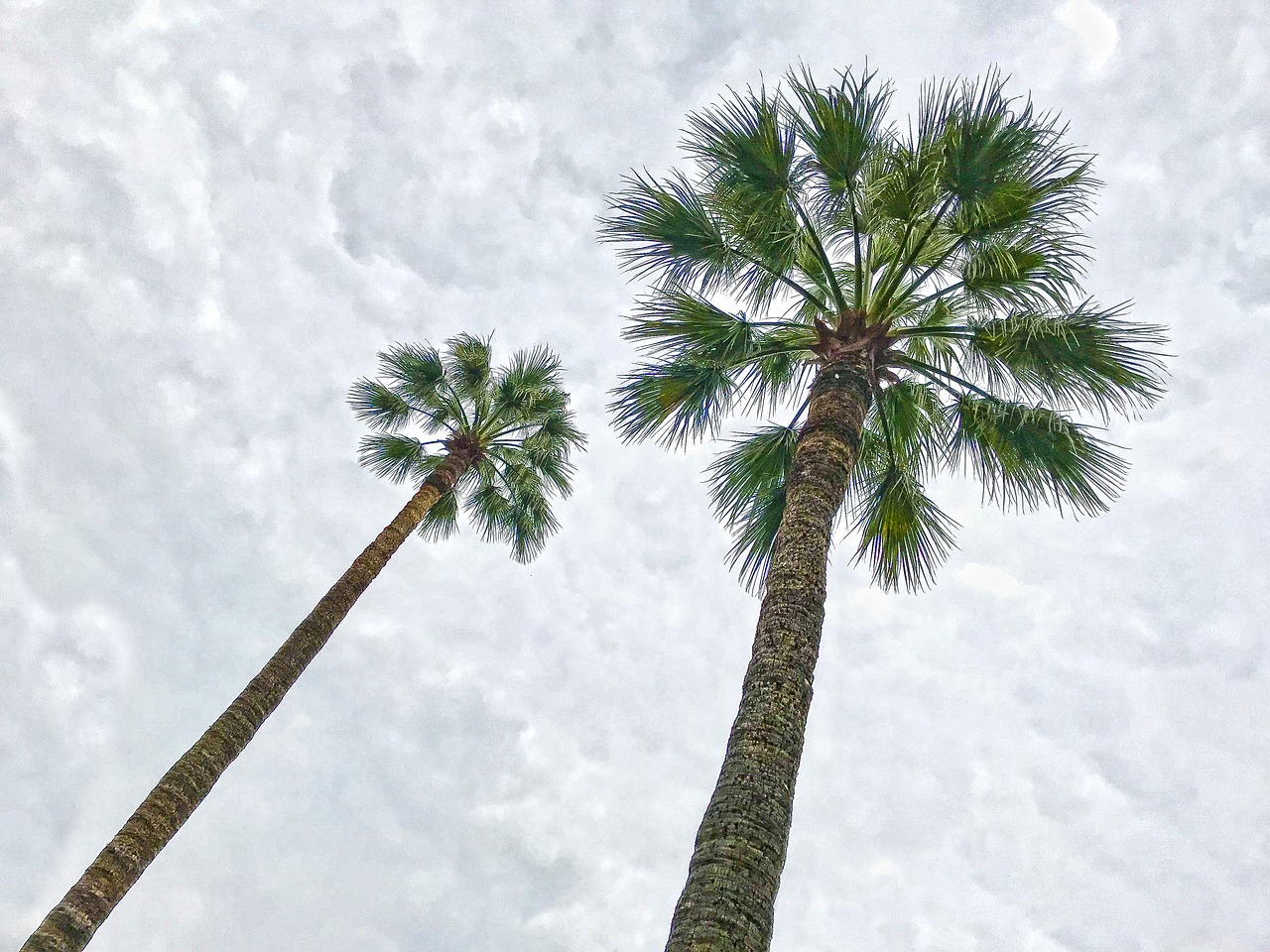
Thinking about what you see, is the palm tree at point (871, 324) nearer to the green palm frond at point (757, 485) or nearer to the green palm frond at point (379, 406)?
the green palm frond at point (757, 485)

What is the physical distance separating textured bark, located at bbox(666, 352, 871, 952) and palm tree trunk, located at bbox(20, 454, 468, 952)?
15.1 feet

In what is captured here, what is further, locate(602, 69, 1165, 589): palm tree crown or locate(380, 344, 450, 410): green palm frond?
locate(380, 344, 450, 410): green palm frond

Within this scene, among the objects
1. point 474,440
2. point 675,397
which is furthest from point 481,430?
point 675,397

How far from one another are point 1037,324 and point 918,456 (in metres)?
2.14

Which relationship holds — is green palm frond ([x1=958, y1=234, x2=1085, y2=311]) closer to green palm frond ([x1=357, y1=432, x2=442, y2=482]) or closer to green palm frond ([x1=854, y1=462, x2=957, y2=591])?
green palm frond ([x1=854, y1=462, x2=957, y2=591])

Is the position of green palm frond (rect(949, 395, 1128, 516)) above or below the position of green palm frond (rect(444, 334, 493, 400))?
below

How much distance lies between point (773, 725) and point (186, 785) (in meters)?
5.18

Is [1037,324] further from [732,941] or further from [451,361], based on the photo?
[451,361]

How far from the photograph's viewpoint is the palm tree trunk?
582 centimetres

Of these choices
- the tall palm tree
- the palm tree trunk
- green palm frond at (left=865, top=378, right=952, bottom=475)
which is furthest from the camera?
the tall palm tree

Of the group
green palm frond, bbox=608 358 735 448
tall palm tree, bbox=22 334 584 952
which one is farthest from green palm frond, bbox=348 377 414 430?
green palm frond, bbox=608 358 735 448

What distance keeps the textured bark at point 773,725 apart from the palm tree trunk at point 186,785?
459 cm

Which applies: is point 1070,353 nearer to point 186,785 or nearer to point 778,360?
point 778,360

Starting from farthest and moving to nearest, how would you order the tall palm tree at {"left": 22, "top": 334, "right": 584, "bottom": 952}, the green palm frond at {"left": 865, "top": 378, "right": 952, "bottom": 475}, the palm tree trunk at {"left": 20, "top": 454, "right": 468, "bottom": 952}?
the tall palm tree at {"left": 22, "top": 334, "right": 584, "bottom": 952}
the green palm frond at {"left": 865, "top": 378, "right": 952, "bottom": 475}
the palm tree trunk at {"left": 20, "top": 454, "right": 468, "bottom": 952}
